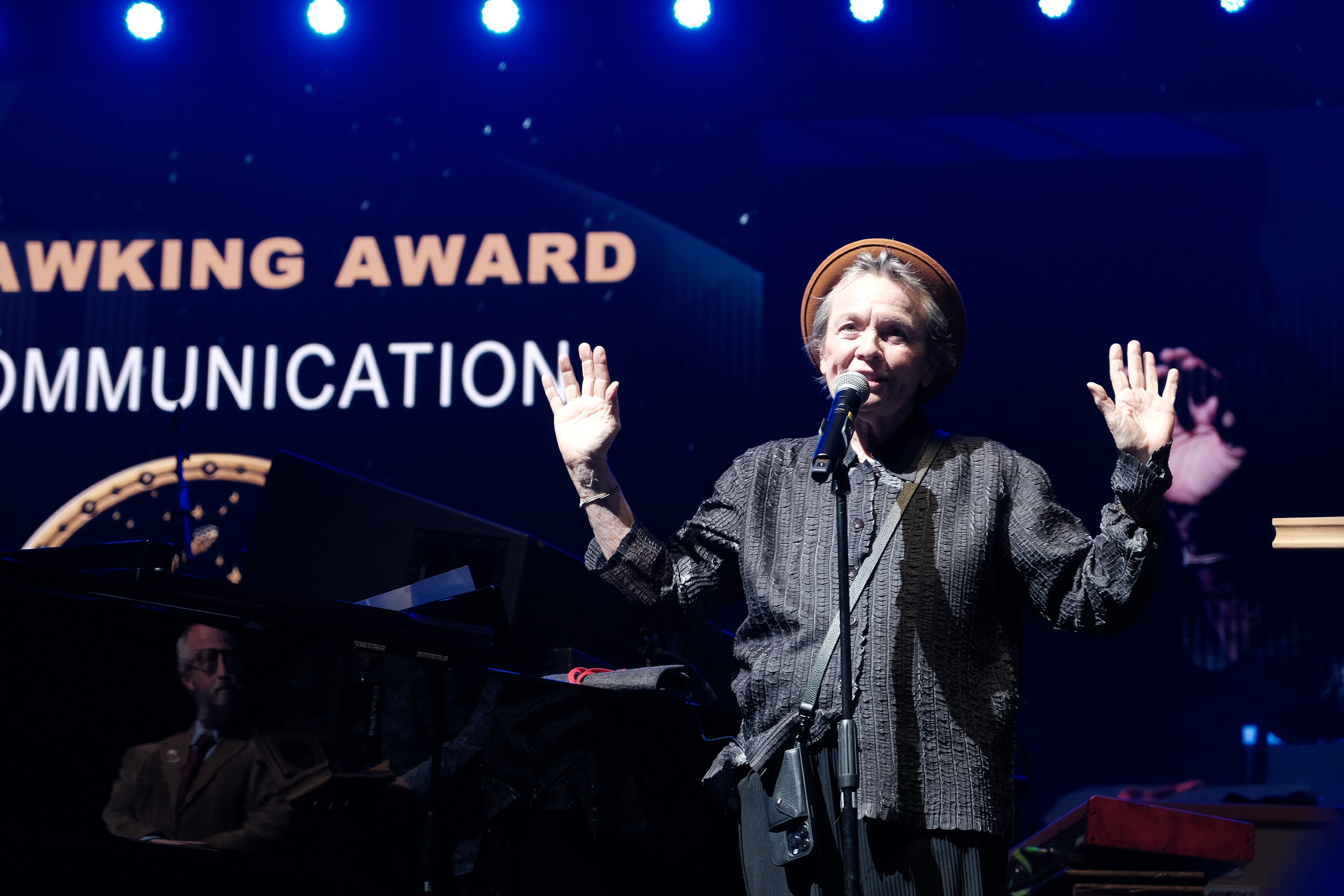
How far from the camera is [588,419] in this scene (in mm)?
1842

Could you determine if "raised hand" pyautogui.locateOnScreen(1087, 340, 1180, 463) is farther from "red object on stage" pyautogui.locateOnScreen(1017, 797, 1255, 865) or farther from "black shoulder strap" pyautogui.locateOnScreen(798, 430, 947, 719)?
"red object on stage" pyautogui.locateOnScreen(1017, 797, 1255, 865)

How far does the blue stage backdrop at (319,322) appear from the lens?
442 centimetres

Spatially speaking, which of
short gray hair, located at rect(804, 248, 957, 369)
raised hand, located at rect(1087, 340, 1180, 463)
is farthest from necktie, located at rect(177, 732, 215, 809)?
raised hand, located at rect(1087, 340, 1180, 463)

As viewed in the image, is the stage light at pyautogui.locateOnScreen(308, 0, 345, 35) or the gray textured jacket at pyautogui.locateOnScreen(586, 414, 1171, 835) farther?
the stage light at pyautogui.locateOnScreen(308, 0, 345, 35)

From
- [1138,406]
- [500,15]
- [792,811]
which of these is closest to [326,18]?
[500,15]

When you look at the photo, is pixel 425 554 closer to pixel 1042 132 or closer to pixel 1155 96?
pixel 1042 132

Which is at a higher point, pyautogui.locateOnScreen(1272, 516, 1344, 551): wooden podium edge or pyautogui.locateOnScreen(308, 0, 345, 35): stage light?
pyautogui.locateOnScreen(308, 0, 345, 35): stage light

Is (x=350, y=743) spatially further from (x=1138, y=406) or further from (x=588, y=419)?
(x=1138, y=406)

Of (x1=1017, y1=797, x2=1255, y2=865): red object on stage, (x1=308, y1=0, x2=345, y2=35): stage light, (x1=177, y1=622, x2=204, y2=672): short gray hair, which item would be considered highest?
(x1=308, y1=0, x2=345, y2=35): stage light

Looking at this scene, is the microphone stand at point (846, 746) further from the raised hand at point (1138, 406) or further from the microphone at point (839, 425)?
the raised hand at point (1138, 406)

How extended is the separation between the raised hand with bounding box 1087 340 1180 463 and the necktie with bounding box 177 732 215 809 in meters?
1.26

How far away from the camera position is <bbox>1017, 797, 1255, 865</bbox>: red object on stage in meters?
2.76

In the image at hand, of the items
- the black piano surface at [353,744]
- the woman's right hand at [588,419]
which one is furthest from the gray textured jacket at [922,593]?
the black piano surface at [353,744]

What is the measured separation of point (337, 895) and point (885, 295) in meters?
1.15
